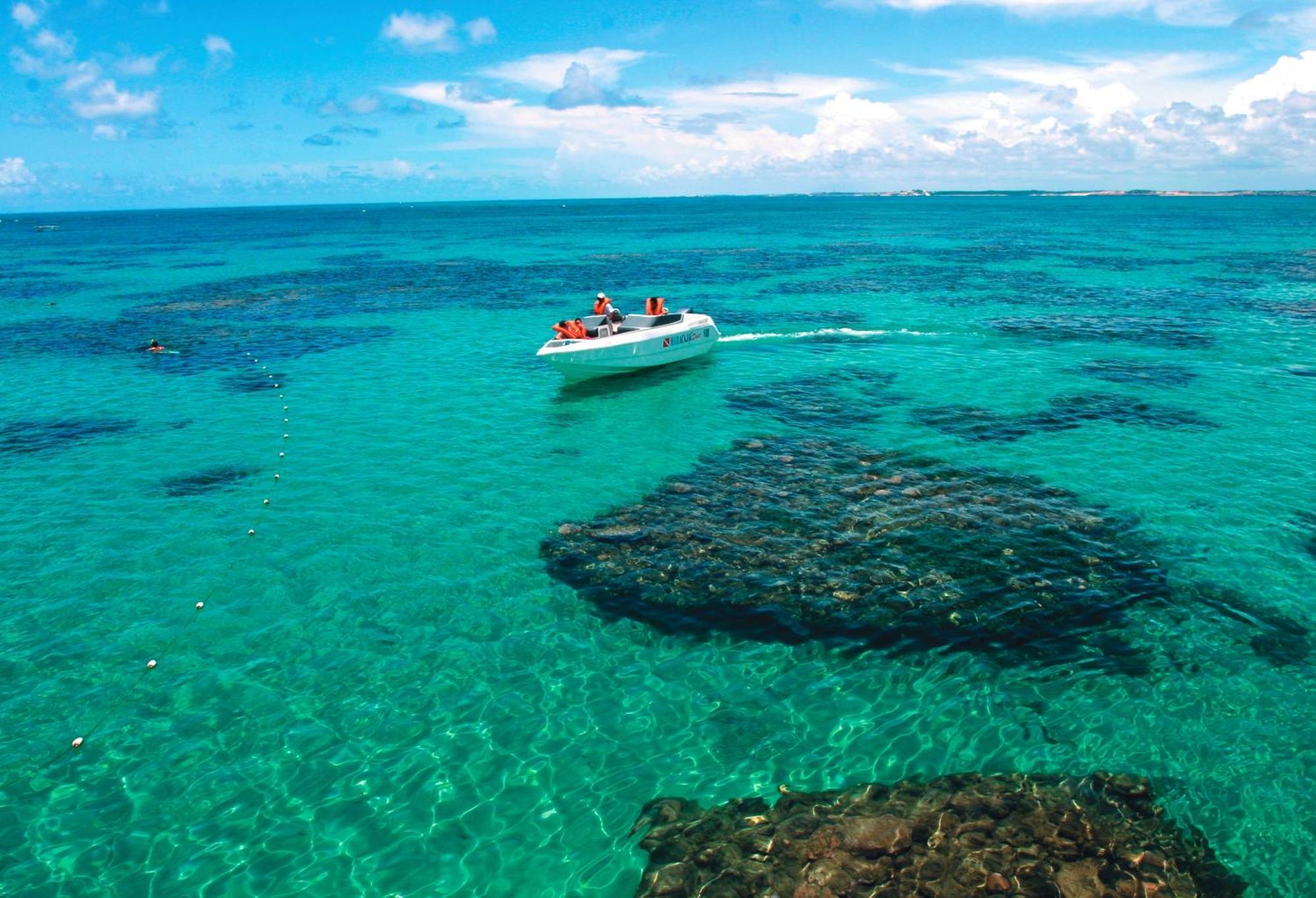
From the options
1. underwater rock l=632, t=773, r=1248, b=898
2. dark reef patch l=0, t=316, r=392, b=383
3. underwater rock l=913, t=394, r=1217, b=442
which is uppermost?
dark reef patch l=0, t=316, r=392, b=383

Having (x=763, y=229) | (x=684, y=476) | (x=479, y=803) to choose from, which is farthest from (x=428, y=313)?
(x=763, y=229)

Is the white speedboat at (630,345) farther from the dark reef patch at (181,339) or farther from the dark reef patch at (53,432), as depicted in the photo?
the dark reef patch at (53,432)

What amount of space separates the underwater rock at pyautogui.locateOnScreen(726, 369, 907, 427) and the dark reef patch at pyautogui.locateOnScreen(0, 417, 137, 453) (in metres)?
20.6

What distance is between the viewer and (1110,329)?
3991 cm

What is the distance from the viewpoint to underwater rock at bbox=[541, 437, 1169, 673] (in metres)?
13.8

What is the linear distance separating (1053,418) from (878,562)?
13.3m

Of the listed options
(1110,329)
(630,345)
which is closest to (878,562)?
(630,345)

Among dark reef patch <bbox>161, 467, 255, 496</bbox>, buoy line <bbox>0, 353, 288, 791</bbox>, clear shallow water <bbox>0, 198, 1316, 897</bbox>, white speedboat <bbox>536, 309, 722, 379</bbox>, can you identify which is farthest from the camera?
white speedboat <bbox>536, 309, 722, 379</bbox>

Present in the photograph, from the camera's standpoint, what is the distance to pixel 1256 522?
17.8 m

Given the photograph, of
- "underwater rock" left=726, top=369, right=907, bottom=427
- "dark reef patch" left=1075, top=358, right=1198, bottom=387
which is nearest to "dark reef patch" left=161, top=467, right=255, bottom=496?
"underwater rock" left=726, top=369, right=907, bottom=427

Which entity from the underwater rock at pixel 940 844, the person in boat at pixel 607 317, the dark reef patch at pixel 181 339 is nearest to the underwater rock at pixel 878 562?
the underwater rock at pixel 940 844

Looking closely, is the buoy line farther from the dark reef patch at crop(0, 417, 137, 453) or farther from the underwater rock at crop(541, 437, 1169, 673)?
the dark reef patch at crop(0, 417, 137, 453)

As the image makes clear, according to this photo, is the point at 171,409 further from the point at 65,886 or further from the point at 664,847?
the point at 664,847

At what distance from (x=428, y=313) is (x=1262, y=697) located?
43.4 metres
